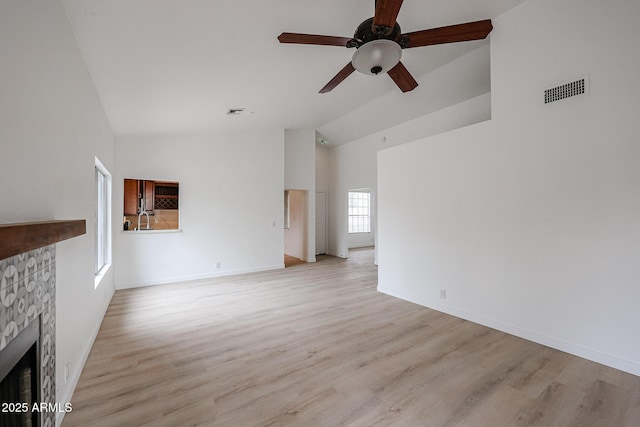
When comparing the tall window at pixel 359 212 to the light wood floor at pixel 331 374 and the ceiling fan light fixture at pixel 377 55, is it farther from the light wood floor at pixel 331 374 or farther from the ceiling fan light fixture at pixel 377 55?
the ceiling fan light fixture at pixel 377 55

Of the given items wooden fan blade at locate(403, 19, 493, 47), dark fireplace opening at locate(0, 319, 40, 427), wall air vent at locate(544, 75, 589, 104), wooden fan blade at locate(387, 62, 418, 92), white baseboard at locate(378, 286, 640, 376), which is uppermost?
wooden fan blade at locate(403, 19, 493, 47)

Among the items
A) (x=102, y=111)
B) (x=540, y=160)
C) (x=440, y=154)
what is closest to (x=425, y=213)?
(x=440, y=154)

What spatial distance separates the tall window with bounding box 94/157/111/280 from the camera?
357cm

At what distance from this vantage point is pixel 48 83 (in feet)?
5.04

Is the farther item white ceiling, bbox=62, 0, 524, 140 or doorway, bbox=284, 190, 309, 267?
doorway, bbox=284, 190, 309, 267

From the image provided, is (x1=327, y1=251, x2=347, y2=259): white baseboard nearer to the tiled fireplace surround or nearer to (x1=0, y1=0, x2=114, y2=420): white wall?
(x1=0, y1=0, x2=114, y2=420): white wall

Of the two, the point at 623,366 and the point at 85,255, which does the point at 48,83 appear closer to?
the point at 85,255

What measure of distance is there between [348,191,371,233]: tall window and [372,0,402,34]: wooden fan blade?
24.5ft

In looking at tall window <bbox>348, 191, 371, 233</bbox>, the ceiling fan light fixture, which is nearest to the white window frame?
the ceiling fan light fixture

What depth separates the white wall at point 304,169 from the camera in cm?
705

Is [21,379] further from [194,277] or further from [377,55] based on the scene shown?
[194,277]

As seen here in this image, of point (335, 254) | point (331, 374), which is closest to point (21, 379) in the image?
point (331, 374)

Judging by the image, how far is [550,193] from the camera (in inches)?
106

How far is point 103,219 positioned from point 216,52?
9.71ft
